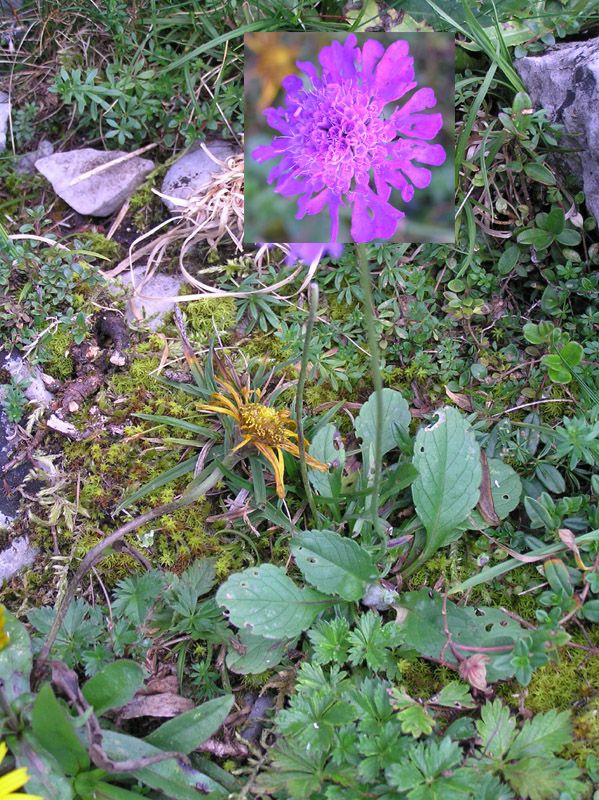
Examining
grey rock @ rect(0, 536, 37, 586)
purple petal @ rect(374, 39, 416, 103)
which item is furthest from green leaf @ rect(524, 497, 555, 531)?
grey rock @ rect(0, 536, 37, 586)

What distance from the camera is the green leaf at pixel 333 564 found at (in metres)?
1.55

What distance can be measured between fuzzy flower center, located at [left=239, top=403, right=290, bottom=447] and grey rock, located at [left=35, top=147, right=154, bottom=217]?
1.01 meters

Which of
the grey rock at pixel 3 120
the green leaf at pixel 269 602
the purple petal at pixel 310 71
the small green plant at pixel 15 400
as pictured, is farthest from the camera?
the grey rock at pixel 3 120

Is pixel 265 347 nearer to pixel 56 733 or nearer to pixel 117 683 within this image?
pixel 117 683

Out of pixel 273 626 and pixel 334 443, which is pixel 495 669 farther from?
pixel 334 443

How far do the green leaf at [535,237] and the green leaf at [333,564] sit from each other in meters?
1.07

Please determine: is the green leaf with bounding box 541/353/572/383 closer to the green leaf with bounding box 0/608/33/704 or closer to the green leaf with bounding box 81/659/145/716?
the green leaf with bounding box 81/659/145/716

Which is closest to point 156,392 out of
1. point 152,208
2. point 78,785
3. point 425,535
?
point 152,208

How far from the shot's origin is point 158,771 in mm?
1395

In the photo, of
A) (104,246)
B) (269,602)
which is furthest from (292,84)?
(269,602)

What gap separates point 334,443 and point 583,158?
45.2 inches

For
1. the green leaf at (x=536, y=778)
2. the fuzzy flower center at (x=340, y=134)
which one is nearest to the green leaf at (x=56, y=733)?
the green leaf at (x=536, y=778)

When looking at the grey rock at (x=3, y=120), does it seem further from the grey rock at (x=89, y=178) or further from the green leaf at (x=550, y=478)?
the green leaf at (x=550, y=478)

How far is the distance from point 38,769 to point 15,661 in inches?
9.3
